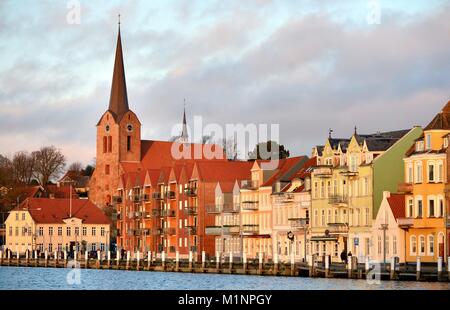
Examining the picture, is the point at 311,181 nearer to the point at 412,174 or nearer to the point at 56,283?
the point at 412,174

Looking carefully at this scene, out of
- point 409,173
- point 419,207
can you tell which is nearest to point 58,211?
point 409,173

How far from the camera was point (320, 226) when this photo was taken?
358 ft

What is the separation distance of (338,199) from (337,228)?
2.57 meters

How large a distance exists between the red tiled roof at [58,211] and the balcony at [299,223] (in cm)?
5865

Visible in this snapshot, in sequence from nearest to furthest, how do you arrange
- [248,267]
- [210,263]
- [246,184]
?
[248,267], [210,263], [246,184]

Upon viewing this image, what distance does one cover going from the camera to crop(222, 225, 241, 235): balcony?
12582 centimetres

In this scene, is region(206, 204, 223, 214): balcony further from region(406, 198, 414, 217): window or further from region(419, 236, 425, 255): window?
region(419, 236, 425, 255): window

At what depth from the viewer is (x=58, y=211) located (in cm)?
16512

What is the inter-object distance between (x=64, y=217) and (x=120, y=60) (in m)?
42.8

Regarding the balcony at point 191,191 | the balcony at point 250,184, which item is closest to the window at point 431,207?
the balcony at point 250,184

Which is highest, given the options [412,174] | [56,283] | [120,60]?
[120,60]
